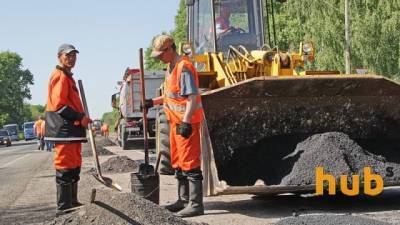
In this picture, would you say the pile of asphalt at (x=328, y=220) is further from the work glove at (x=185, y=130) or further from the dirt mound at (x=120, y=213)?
the work glove at (x=185, y=130)

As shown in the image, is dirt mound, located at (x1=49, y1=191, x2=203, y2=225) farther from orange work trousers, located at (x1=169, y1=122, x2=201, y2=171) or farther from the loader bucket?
the loader bucket

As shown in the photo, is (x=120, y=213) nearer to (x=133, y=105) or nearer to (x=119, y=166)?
(x=119, y=166)

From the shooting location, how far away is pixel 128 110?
2352 centimetres

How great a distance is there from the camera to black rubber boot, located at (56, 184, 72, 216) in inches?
243

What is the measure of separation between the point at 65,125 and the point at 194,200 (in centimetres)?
154

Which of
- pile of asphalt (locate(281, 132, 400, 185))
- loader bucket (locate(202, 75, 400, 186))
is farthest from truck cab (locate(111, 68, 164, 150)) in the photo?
pile of asphalt (locate(281, 132, 400, 185))

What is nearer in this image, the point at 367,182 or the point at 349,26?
the point at 367,182

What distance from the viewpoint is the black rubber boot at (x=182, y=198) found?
22.4 feet

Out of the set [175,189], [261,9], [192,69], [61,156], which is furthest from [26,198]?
[261,9]

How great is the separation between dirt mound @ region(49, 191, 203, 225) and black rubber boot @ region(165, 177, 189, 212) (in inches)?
43.8

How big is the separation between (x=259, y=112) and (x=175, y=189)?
2416mm

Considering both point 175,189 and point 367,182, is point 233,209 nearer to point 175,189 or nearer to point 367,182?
point 367,182

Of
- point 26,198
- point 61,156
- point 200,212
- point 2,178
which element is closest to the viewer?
point 61,156

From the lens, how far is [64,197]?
244 inches
